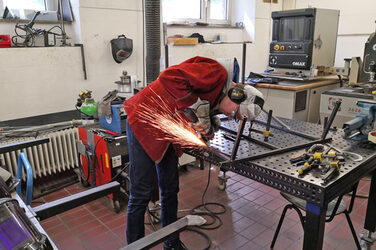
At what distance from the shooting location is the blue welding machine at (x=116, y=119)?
8.83 feet

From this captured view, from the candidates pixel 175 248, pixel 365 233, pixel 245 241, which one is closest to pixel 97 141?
pixel 175 248

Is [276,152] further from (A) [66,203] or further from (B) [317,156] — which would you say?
(A) [66,203]

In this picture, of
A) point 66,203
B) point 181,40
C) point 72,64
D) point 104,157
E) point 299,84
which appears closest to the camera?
point 66,203

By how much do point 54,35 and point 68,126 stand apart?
98 cm

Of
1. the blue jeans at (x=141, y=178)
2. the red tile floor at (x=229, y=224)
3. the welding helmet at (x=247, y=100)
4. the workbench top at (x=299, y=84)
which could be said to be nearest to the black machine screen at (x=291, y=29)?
the workbench top at (x=299, y=84)

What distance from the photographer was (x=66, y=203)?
1.34m

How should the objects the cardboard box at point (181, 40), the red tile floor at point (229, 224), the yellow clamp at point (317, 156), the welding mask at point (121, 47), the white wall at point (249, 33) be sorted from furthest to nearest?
the white wall at point (249, 33) → the cardboard box at point (181, 40) → the welding mask at point (121, 47) → the red tile floor at point (229, 224) → the yellow clamp at point (317, 156)

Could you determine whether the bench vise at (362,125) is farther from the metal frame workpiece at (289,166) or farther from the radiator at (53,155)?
the radiator at (53,155)

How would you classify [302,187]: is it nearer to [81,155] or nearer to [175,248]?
[175,248]

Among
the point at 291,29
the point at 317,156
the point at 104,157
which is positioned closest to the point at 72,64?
the point at 104,157

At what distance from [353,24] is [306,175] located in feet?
14.8

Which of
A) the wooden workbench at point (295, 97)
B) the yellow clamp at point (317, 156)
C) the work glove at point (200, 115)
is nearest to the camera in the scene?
the yellow clamp at point (317, 156)

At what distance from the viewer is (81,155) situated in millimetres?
3086

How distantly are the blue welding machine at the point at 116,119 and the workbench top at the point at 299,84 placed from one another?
1.85 m
